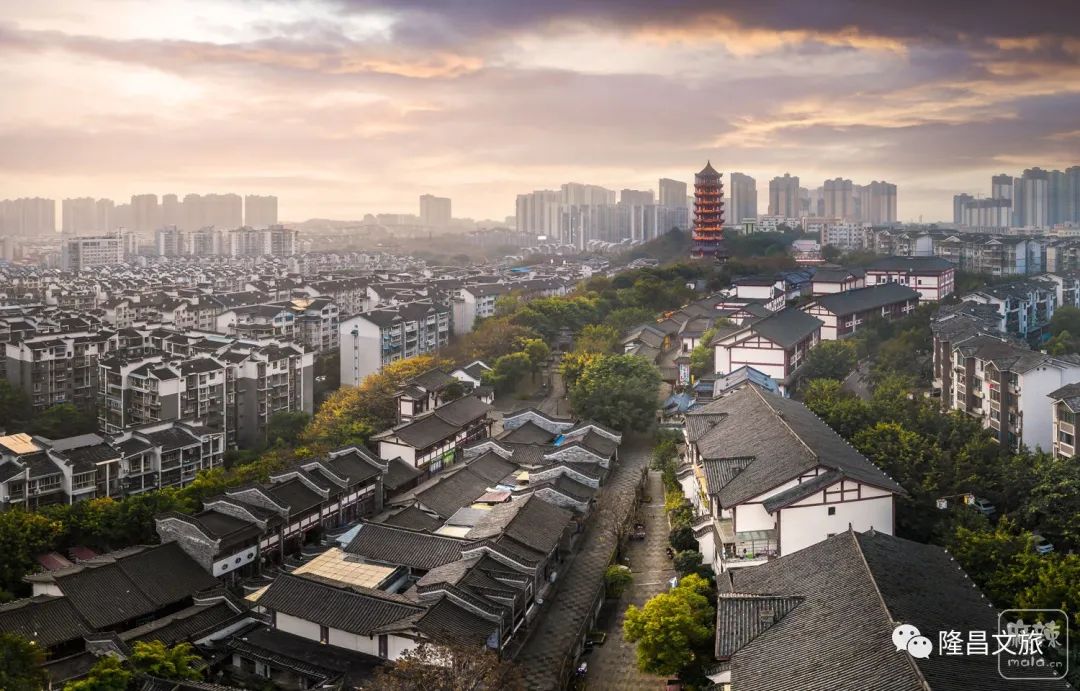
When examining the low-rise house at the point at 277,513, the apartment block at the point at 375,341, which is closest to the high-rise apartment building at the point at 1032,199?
the apartment block at the point at 375,341

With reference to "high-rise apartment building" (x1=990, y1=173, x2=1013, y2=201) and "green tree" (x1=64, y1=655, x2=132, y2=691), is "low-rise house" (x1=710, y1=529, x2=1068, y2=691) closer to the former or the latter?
"green tree" (x1=64, y1=655, x2=132, y2=691)

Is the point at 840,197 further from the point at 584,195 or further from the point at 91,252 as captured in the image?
the point at 91,252

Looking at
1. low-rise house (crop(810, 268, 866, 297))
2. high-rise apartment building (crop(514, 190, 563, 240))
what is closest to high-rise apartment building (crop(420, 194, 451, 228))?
high-rise apartment building (crop(514, 190, 563, 240))

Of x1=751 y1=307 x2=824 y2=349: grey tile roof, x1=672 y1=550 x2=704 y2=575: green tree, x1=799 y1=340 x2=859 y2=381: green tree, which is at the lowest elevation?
x1=672 y1=550 x2=704 y2=575: green tree

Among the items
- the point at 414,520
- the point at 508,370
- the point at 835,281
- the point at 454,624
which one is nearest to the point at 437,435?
the point at 414,520

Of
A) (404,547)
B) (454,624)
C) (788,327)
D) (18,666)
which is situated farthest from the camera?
(788,327)

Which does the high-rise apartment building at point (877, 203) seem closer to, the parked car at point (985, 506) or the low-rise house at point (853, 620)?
the parked car at point (985, 506)

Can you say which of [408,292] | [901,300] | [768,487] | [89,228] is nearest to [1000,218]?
[901,300]

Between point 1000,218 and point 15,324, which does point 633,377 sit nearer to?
point 15,324
